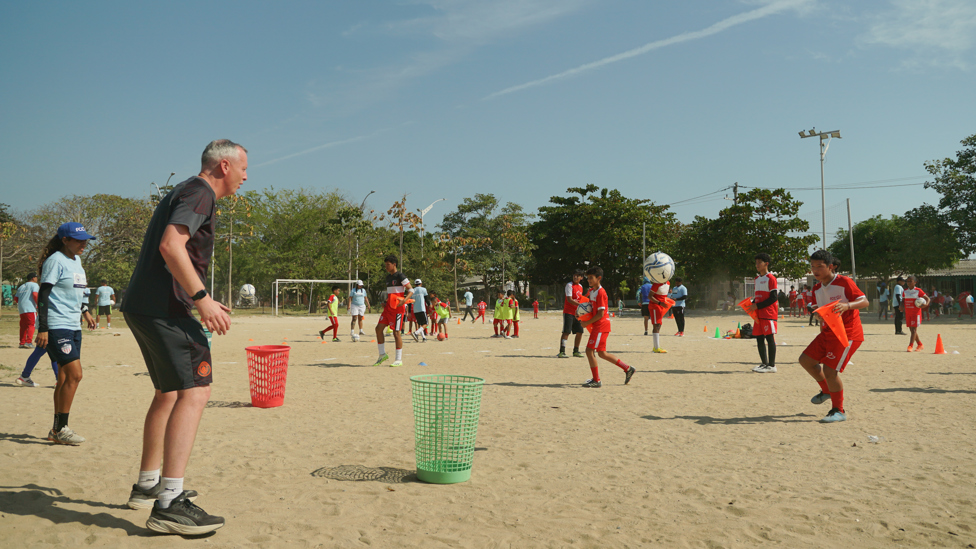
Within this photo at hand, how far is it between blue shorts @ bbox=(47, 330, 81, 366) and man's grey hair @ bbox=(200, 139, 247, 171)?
2.75 m

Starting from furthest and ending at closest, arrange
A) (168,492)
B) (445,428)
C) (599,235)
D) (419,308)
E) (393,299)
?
(599,235) → (419,308) → (393,299) → (445,428) → (168,492)

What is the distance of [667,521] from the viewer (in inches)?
144

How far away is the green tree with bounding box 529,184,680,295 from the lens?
52500 millimetres

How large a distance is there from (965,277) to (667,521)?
53.7m

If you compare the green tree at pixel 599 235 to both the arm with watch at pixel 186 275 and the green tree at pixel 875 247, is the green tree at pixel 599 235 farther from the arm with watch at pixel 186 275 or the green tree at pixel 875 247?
the arm with watch at pixel 186 275

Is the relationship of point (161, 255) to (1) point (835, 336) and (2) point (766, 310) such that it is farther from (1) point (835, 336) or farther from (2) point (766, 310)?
(2) point (766, 310)

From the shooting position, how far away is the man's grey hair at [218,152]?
3.57 m

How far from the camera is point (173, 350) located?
10.8ft

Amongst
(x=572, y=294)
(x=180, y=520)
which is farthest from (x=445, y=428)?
(x=572, y=294)

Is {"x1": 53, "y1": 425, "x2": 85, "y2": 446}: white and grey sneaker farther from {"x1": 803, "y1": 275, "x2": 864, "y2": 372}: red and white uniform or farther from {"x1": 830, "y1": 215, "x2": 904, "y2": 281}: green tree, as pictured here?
{"x1": 830, "y1": 215, "x2": 904, "y2": 281}: green tree

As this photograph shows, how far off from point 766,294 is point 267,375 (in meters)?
8.08

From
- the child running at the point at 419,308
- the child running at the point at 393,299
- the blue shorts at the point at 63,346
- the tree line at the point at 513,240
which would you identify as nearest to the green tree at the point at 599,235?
the tree line at the point at 513,240

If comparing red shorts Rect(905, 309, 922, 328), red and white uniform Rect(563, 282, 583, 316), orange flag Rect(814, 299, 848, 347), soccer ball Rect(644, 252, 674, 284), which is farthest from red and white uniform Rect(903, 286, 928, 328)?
orange flag Rect(814, 299, 848, 347)

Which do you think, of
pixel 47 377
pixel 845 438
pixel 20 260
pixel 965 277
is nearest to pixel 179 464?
pixel 845 438
